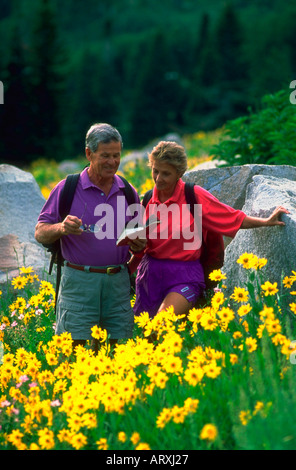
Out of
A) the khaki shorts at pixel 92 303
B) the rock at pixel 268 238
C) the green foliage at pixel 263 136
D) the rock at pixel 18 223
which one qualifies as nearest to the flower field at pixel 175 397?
the rock at pixel 268 238

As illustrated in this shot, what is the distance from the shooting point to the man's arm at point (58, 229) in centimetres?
397

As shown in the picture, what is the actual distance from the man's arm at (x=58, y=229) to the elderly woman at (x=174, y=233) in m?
0.68

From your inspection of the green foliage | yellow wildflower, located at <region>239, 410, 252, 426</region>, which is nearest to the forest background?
the green foliage

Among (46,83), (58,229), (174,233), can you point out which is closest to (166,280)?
(174,233)

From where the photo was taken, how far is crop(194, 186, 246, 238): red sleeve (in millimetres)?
4348

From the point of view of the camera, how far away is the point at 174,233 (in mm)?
4453

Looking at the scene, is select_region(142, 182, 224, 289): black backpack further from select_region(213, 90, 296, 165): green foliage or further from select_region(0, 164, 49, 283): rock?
select_region(213, 90, 296, 165): green foliage

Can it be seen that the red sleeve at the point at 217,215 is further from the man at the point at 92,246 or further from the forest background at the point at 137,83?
the forest background at the point at 137,83

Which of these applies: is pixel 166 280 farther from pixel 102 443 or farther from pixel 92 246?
pixel 102 443

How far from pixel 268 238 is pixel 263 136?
3.11 m

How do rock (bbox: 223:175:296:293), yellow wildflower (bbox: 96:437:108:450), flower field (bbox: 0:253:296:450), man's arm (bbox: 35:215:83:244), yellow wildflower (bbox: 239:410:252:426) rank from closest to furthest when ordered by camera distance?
yellow wildflower (bbox: 239:410:252:426) < flower field (bbox: 0:253:296:450) < yellow wildflower (bbox: 96:437:108:450) < man's arm (bbox: 35:215:83:244) < rock (bbox: 223:175:296:293)

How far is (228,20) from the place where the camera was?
5347cm

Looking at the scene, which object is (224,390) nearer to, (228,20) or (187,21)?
(228,20)

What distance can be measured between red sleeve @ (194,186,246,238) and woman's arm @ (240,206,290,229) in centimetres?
9
